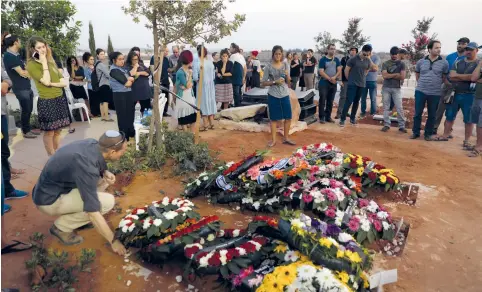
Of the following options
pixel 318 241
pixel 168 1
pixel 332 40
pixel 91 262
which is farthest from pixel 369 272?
pixel 332 40

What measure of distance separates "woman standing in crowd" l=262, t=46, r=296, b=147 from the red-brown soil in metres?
0.62

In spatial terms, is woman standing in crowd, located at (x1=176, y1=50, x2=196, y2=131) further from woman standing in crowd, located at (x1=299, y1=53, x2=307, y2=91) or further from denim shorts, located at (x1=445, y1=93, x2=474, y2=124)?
woman standing in crowd, located at (x1=299, y1=53, x2=307, y2=91)

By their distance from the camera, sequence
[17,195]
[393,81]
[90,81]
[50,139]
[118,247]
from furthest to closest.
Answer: [90,81] → [393,81] → [50,139] → [17,195] → [118,247]

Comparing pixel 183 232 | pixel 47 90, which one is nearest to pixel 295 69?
pixel 47 90

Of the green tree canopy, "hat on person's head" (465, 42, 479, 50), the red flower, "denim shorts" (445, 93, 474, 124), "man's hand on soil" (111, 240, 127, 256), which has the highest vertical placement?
the green tree canopy

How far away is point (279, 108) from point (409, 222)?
3179mm

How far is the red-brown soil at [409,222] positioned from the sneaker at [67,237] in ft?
0.20

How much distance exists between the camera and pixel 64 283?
2.67 metres

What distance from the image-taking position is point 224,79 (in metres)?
8.64

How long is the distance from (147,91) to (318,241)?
5.18 meters

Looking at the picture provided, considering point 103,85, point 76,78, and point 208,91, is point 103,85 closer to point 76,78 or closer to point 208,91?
point 76,78

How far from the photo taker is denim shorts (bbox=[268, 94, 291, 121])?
633 cm

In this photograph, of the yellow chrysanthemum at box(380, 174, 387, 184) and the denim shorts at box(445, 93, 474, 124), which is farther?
the denim shorts at box(445, 93, 474, 124)

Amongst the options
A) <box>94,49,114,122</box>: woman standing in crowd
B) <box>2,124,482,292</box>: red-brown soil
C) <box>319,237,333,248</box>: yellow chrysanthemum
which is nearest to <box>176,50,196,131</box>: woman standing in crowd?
<box>2,124,482,292</box>: red-brown soil
